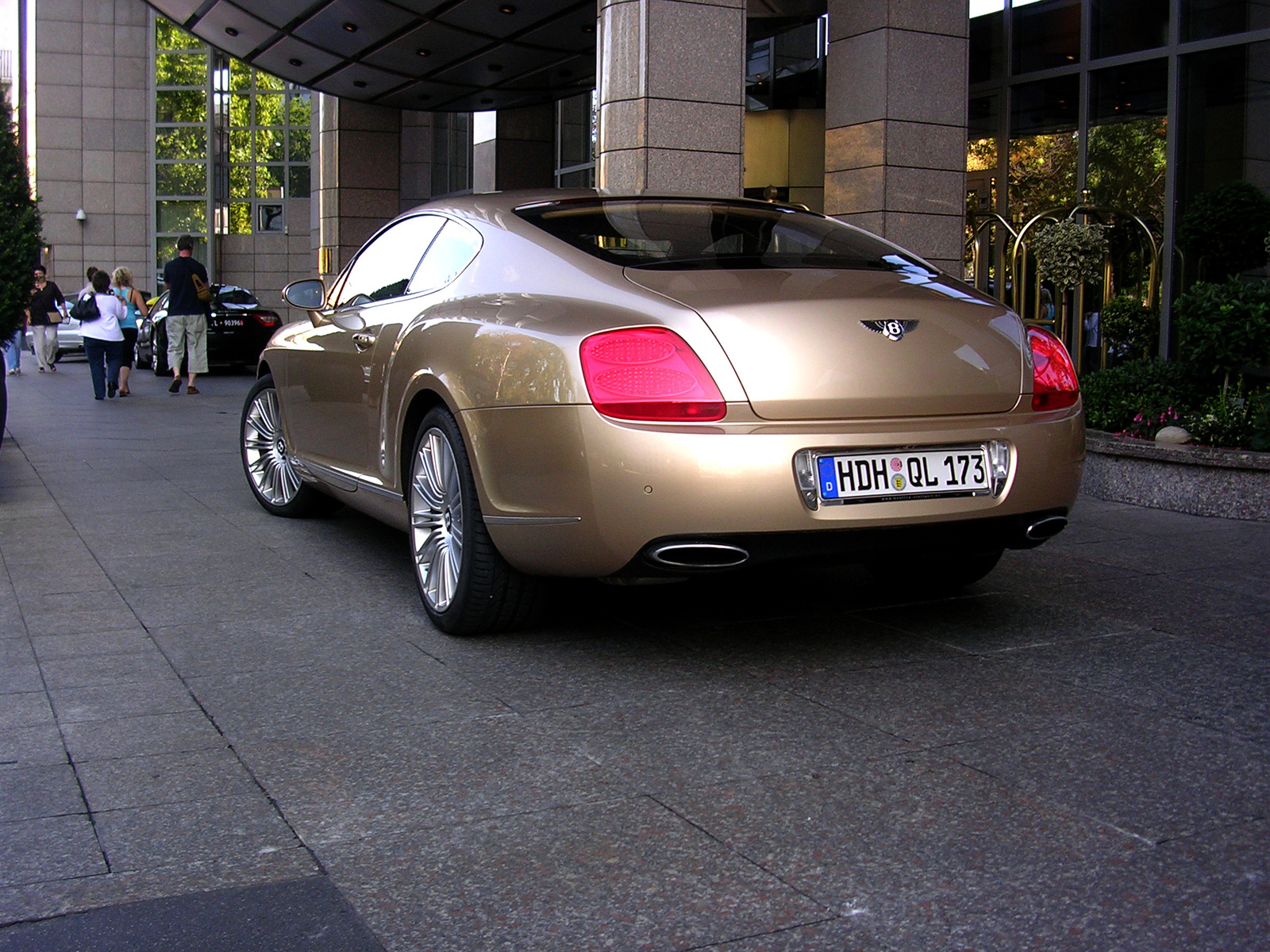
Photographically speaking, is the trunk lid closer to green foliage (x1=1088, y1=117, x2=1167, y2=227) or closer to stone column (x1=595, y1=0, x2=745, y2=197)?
stone column (x1=595, y1=0, x2=745, y2=197)

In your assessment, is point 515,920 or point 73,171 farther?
point 73,171

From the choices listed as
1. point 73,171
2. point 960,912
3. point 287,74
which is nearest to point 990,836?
point 960,912

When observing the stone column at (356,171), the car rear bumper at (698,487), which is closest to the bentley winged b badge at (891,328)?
the car rear bumper at (698,487)

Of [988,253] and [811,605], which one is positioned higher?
[988,253]

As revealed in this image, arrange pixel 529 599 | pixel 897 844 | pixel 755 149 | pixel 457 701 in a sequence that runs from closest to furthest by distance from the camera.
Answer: pixel 897 844 → pixel 457 701 → pixel 529 599 → pixel 755 149

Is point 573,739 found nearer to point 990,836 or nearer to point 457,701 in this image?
point 457,701

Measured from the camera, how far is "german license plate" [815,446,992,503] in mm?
3881

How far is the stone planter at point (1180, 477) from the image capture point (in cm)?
695

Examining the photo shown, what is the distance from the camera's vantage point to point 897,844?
2.78m

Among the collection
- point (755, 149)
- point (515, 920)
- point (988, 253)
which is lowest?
point (515, 920)

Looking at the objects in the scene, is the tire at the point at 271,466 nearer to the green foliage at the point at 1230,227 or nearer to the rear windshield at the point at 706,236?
the rear windshield at the point at 706,236

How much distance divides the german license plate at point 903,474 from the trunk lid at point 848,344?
4.7 inches

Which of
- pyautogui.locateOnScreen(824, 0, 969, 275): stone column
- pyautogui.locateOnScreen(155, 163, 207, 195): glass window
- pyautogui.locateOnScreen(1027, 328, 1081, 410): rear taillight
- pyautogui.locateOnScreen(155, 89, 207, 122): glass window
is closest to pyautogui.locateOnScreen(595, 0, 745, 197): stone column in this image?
pyautogui.locateOnScreen(824, 0, 969, 275): stone column

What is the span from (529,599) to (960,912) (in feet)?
7.37
